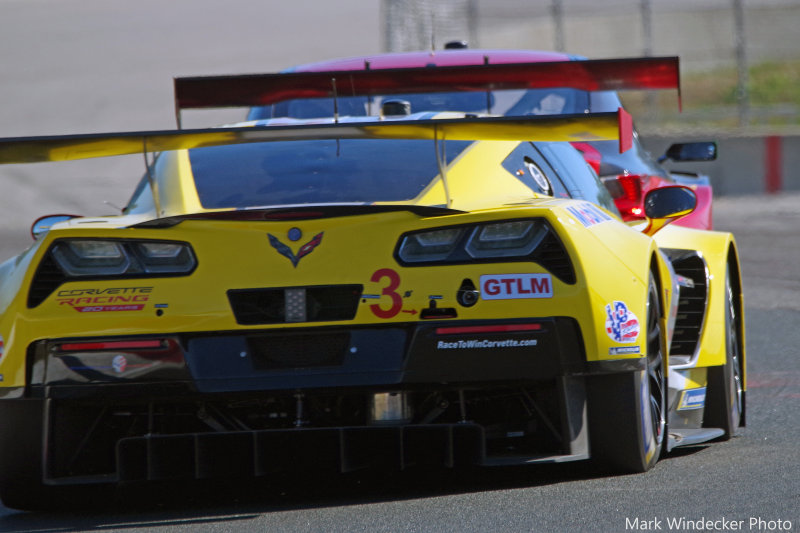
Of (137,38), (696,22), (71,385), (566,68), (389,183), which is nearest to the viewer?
(71,385)

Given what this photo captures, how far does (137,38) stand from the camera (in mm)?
47344

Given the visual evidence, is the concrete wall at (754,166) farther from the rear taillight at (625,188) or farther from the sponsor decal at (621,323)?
the sponsor decal at (621,323)

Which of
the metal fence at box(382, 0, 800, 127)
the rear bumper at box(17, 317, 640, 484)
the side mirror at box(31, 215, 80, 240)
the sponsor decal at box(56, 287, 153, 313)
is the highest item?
the metal fence at box(382, 0, 800, 127)

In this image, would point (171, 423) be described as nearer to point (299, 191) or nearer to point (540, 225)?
point (299, 191)

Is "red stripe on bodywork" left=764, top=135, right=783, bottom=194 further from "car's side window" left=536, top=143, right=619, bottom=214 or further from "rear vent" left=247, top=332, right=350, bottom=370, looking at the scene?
"rear vent" left=247, top=332, right=350, bottom=370

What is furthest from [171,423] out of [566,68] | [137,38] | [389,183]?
[137,38]

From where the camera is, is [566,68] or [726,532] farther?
[566,68]

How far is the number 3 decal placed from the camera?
4.31 meters

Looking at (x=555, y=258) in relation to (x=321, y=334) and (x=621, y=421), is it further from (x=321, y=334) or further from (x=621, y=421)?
(x=321, y=334)

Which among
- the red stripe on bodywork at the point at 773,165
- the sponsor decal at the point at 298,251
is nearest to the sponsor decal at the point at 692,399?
the sponsor decal at the point at 298,251

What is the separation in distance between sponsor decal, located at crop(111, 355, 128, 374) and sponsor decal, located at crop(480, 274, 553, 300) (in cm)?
105

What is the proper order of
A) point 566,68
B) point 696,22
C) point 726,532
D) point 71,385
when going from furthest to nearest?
point 696,22
point 566,68
point 71,385
point 726,532

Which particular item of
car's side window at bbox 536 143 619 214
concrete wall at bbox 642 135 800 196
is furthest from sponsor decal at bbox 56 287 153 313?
concrete wall at bbox 642 135 800 196

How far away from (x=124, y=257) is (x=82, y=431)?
57 cm
